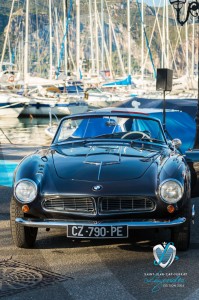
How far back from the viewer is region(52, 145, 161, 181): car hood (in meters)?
6.58

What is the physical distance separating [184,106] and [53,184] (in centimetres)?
1553

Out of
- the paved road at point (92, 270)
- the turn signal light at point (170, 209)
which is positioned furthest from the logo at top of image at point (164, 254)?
the turn signal light at point (170, 209)

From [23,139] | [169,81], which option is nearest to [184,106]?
[169,81]

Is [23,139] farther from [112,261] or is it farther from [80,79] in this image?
[112,261]

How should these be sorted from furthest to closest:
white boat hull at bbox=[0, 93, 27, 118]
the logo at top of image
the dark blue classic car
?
white boat hull at bbox=[0, 93, 27, 118]
the dark blue classic car
the logo at top of image

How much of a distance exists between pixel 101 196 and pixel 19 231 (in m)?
0.93

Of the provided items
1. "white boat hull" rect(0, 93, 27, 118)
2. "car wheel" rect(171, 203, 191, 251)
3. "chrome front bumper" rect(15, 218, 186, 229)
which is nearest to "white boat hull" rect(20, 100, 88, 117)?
"white boat hull" rect(0, 93, 27, 118)

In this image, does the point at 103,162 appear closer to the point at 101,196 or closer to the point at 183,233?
the point at 101,196

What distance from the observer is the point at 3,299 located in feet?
16.7

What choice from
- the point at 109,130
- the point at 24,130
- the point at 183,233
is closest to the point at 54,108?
the point at 24,130

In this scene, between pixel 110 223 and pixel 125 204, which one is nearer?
pixel 110 223

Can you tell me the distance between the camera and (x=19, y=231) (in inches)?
261

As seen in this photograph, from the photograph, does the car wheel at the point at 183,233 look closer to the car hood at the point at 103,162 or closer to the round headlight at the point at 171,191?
the round headlight at the point at 171,191

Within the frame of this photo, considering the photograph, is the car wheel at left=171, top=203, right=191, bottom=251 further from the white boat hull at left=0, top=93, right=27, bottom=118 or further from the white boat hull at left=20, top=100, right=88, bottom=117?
the white boat hull at left=0, top=93, right=27, bottom=118
